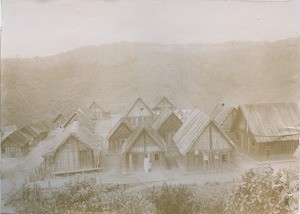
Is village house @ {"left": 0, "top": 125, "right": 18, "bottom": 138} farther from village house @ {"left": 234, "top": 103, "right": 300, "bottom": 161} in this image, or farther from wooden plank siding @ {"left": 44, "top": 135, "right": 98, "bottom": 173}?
village house @ {"left": 234, "top": 103, "right": 300, "bottom": 161}

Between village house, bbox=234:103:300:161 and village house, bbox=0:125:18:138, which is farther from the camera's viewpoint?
village house, bbox=234:103:300:161

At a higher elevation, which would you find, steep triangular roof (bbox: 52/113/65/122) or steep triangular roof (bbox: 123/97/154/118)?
steep triangular roof (bbox: 123/97/154/118)

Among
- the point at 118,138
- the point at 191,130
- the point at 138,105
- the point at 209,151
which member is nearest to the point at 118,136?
the point at 118,138

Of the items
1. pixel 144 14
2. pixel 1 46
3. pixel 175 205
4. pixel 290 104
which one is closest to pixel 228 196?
pixel 175 205

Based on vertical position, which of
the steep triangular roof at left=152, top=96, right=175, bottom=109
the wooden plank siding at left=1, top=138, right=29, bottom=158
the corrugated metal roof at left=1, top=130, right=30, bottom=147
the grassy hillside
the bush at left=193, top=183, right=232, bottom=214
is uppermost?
the grassy hillside

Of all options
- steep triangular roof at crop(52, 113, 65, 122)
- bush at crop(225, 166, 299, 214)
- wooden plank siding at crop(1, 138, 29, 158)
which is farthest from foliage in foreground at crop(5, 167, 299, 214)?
steep triangular roof at crop(52, 113, 65, 122)

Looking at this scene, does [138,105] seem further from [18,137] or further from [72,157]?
[18,137]

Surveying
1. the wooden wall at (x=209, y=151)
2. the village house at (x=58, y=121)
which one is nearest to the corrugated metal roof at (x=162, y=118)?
the wooden wall at (x=209, y=151)
